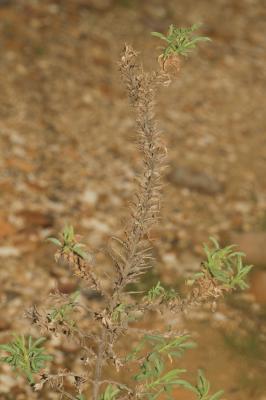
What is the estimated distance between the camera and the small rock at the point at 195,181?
5.51m

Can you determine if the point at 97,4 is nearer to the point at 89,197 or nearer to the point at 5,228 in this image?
the point at 89,197

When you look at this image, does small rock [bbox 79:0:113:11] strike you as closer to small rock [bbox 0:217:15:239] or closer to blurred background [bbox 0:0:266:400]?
blurred background [bbox 0:0:266:400]

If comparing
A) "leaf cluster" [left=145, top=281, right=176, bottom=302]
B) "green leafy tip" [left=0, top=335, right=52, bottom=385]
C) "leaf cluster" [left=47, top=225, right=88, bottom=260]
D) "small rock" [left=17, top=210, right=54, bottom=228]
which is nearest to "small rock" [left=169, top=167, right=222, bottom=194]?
"small rock" [left=17, top=210, right=54, bottom=228]

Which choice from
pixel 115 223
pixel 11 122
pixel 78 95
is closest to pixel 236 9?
pixel 78 95

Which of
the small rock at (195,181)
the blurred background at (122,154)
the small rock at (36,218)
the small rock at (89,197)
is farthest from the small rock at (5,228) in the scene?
the small rock at (195,181)

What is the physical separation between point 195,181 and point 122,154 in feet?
2.29

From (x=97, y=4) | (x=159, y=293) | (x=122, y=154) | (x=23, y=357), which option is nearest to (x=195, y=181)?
(x=122, y=154)

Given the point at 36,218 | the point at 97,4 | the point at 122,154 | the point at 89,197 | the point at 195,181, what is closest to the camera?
the point at 36,218

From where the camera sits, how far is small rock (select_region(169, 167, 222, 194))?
5.51 meters

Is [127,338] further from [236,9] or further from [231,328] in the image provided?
[236,9]

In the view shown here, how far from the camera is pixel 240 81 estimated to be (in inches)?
281

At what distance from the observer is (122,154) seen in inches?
229

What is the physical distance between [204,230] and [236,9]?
4.26 meters

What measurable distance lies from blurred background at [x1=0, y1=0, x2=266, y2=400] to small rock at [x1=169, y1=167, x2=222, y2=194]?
0.04ft
